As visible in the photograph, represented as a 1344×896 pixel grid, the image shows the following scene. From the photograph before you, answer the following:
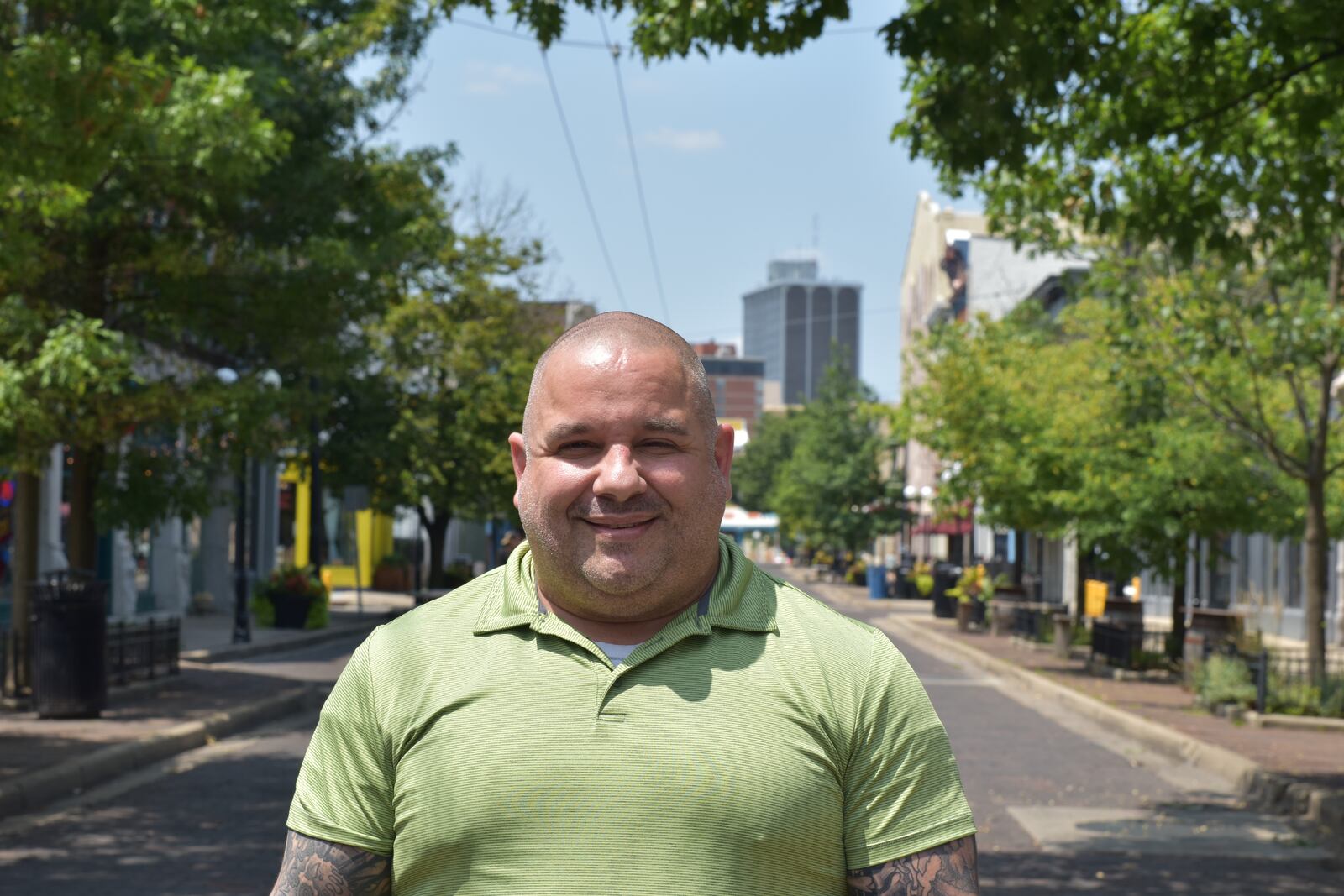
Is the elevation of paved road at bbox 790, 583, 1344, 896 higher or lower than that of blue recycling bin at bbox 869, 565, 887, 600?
higher

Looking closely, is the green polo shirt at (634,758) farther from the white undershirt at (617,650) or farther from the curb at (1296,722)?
the curb at (1296,722)

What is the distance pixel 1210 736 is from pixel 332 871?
14063 millimetres

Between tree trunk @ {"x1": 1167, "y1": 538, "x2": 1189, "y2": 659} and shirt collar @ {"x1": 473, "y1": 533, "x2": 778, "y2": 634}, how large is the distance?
852 inches

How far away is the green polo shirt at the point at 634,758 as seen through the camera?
229cm

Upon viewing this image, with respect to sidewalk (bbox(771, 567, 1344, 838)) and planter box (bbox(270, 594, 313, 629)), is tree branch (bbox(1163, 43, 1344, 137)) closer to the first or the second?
sidewalk (bbox(771, 567, 1344, 838))

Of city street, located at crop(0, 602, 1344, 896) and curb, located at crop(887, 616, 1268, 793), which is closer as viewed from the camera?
city street, located at crop(0, 602, 1344, 896)

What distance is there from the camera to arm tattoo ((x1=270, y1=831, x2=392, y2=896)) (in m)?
2.42

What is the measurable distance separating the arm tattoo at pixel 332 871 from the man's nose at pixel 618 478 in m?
0.60

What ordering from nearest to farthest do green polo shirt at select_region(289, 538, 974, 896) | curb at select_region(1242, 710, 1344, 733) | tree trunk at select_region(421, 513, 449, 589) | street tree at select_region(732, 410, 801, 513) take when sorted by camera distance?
green polo shirt at select_region(289, 538, 974, 896) → curb at select_region(1242, 710, 1344, 733) → tree trunk at select_region(421, 513, 449, 589) → street tree at select_region(732, 410, 801, 513)

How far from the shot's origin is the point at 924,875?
2.34 meters

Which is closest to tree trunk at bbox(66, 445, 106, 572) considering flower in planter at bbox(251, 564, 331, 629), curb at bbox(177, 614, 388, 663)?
curb at bbox(177, 614, 388, 663)

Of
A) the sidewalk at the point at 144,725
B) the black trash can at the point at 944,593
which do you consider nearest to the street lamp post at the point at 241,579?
the sidewalk at the point at 144,725

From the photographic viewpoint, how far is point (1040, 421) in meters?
26.2

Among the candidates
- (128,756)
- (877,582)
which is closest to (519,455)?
(128,756)
